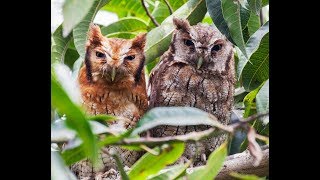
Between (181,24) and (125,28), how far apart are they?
21 cm

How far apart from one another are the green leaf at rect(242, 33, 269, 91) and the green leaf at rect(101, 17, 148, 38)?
502 mm

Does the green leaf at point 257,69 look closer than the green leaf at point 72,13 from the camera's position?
No

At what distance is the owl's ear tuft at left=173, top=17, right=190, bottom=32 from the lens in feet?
6.73

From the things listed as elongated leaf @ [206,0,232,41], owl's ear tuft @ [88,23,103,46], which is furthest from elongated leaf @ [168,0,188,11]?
elongated leaf @ [206,0,232,41]

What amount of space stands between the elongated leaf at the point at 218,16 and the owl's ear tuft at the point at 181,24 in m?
0.33

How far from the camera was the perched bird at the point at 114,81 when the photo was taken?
2029mm

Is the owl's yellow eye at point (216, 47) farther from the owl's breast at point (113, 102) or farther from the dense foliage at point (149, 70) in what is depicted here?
the owl's breast at point (113, 102)

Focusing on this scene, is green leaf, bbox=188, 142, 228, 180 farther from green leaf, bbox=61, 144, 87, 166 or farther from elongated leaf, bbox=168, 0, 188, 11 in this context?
elongated leaf, bbox=168, 0, 188, 11

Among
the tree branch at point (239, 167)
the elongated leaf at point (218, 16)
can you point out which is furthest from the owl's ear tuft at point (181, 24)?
the tree branch at point (239, 167)

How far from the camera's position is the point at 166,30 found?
2092 mm

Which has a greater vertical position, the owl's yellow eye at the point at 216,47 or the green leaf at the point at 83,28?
the green leaf at the point at 83,28

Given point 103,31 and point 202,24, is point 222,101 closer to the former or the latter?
point 202,24
